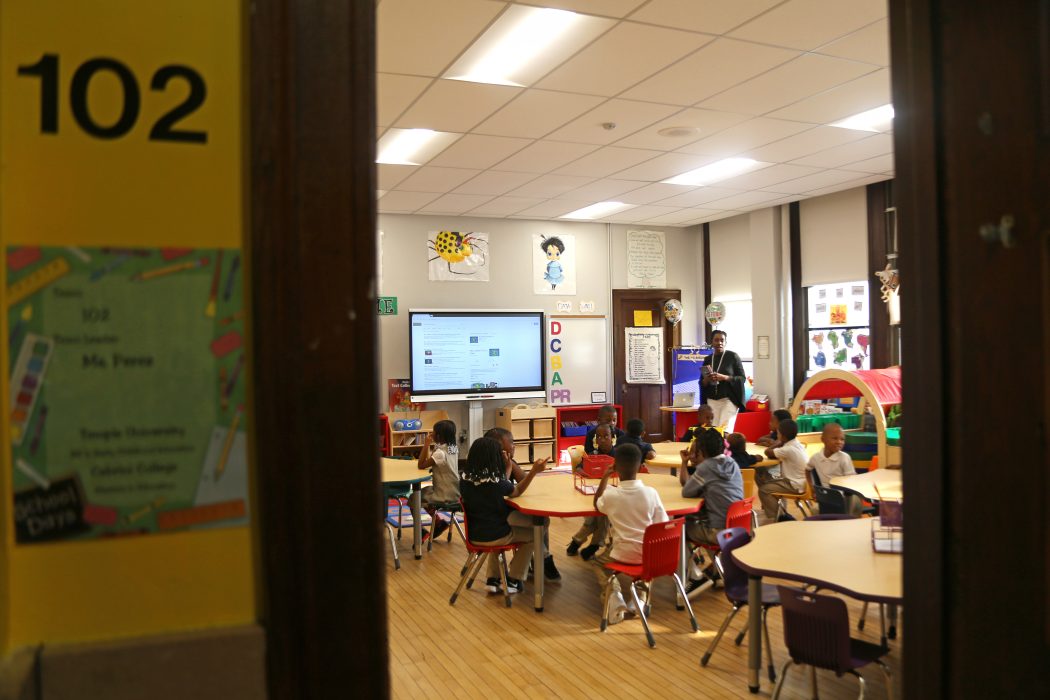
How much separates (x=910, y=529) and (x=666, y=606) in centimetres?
365

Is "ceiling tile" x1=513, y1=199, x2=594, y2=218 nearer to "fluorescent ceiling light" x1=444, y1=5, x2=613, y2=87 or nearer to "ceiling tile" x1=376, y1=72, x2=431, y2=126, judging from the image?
"ceiling tile" x1=376, y1=72, x2=431, y2=126

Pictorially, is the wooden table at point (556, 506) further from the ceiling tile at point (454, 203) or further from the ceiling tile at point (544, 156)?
the ceiling tile at point (454, 203)

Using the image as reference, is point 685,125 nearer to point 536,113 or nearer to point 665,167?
point 536,113

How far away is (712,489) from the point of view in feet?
15.4

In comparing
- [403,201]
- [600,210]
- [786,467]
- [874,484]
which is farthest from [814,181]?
[403,201]

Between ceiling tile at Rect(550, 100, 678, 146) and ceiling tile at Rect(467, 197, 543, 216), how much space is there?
8.21ft

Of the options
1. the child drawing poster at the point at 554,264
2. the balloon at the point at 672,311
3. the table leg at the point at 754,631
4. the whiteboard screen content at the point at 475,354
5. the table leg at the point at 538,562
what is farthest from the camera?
the balloon at the point at 672,311

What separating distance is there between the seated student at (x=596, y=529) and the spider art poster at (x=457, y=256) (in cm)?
412

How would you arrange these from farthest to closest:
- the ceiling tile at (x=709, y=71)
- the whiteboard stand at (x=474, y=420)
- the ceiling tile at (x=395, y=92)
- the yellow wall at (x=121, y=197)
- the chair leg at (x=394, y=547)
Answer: the whiteboard stand at (x=474, y=420) → the chair leg at (x=394, y=547) → the ceiling tile at (x=395, y=92) → the ceiling tile at (x=709, y=71) → the yellow wall at (x=121, y=197)

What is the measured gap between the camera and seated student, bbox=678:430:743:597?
466cm

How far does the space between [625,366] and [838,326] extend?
2.87 meters

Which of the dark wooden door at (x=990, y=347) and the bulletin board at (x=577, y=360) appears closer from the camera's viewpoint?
the dark wooden door at (x=990, y=347)

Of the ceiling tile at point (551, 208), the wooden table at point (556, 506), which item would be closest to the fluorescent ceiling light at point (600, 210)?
the ceiling tile at point (551, 208)

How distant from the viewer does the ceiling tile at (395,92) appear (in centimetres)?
479
